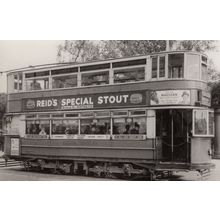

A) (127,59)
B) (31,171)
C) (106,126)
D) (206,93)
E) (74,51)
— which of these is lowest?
(31,171)

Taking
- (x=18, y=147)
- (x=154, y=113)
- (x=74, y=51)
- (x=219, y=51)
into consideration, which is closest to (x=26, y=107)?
(x=18, y=147)

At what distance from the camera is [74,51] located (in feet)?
55.7

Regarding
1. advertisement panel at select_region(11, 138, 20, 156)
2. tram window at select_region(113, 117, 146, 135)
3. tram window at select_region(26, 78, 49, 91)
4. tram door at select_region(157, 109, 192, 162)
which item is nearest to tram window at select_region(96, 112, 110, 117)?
tram window at select_region(113, 117, 146, 135)

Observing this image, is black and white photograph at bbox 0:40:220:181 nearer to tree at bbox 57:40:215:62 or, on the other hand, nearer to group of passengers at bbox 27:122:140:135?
group of passengers at bbox 27:122:140:135

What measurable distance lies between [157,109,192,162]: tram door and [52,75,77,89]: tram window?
10.3 feet

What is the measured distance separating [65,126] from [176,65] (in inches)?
163

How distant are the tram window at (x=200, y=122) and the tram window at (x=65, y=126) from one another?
3.80 m

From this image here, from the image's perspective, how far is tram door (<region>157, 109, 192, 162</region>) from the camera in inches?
473

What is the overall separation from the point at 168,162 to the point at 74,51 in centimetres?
716

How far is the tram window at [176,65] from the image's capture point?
11.8m

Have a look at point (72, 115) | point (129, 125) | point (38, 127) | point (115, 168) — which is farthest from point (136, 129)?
point (38, 127)
